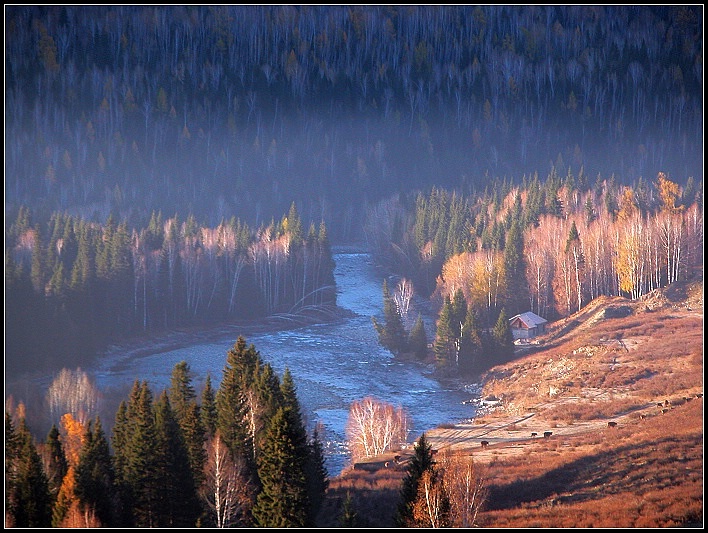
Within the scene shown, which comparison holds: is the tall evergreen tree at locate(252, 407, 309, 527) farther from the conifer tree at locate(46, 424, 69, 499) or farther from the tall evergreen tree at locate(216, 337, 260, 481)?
the conifer tree at locate(46, 424, 69, 499)

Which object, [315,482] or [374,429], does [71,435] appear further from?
[374,429]

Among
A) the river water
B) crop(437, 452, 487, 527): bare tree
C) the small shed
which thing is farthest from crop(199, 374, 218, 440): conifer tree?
the small shed

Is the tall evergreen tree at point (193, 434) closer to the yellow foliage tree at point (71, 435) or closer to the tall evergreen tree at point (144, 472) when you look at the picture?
the tall evergreen tree at point (144, 472)

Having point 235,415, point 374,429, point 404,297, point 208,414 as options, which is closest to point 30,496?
point 208,414

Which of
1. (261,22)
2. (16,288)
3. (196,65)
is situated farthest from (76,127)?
Result: (16,288)

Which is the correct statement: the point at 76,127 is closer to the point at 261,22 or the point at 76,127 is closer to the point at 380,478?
the point at 261,22

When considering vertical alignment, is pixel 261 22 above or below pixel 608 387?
above
